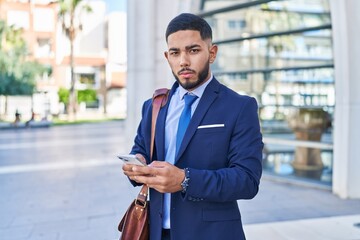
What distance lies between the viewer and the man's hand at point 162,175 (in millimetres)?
1506

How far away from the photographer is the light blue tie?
1.78m

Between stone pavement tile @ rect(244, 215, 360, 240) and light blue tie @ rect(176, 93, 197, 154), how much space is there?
3104mm

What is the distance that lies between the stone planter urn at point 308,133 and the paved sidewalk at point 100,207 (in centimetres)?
102

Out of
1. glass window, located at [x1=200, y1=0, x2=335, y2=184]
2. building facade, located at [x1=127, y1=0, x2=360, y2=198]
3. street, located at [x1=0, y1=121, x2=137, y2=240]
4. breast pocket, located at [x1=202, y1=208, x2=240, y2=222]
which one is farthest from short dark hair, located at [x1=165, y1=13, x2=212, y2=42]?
glass window, located at [x1=200, y1=0, x2=335, y2=184]

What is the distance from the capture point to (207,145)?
67.1 inches

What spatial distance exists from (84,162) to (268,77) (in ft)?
18.4

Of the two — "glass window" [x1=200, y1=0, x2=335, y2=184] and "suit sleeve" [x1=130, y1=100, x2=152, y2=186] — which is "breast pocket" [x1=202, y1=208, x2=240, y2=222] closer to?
"suit sleeve" [x1=130, y1=100, x2=152, y2=186]

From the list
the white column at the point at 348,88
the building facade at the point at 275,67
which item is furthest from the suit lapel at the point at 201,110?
the building facade at the point at 275,67

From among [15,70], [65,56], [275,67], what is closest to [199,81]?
[275,67]

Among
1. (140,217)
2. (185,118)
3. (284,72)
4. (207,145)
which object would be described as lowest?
(140,217)

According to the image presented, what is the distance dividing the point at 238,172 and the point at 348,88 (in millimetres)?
5400

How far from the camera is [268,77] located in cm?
991

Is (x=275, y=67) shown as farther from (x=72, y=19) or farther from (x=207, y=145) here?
(x=72, y=19)

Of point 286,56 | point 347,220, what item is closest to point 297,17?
point 286,56
